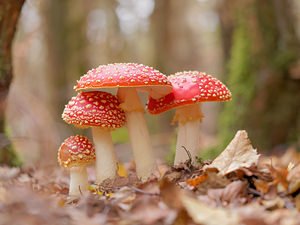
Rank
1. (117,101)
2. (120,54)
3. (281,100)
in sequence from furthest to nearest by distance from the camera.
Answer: (120,54)
(281,100)
(117,101)

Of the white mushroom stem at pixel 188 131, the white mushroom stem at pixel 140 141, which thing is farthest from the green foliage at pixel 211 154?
the white mushroom stem at pixel 140 141

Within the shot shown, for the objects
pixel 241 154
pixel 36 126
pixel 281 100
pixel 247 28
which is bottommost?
pixel 36 126

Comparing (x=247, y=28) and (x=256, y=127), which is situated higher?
(x=247, y=28)

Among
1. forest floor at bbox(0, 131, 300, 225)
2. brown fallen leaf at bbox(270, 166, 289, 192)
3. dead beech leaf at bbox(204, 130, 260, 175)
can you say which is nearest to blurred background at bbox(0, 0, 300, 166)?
forest floor at bbox(0, 131, 300, 225)

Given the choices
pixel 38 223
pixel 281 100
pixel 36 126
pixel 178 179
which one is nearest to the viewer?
pixel 38 223

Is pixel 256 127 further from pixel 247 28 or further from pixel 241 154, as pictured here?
pixel 241 154

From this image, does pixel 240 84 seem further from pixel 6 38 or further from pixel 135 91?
pixel 6 38

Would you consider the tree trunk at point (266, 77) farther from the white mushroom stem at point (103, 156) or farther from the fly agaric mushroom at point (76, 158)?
the fly agaric mushroom at point (76, 158)

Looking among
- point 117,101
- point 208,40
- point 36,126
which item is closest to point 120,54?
point 36,126
